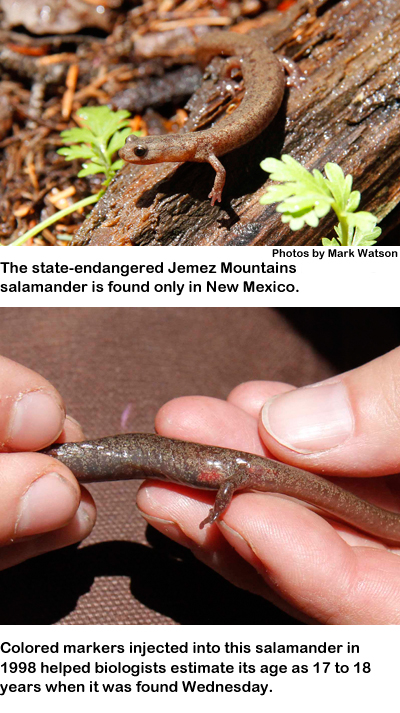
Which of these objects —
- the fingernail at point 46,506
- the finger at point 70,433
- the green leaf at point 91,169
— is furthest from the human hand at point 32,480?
the green leaf at point 91,169

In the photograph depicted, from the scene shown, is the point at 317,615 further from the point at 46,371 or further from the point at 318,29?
the point at 318,29

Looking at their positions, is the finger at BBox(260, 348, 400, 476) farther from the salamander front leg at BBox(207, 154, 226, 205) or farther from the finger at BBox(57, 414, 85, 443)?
the salamander front leg at BBox(207, 154, 226, 205)

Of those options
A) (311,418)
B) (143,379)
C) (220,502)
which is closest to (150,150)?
(143,379)

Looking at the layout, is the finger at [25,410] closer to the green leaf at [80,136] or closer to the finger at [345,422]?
the finger at [345,422]
